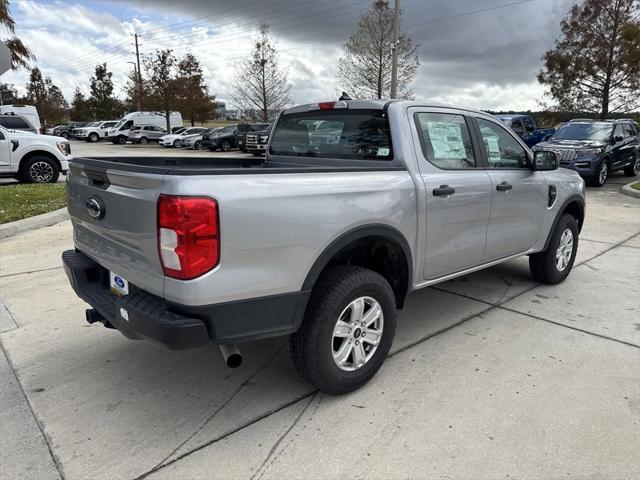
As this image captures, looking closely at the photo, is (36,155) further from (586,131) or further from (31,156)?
(586,131)

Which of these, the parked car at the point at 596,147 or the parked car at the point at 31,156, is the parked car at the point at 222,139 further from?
the parked car at the point at 596,147

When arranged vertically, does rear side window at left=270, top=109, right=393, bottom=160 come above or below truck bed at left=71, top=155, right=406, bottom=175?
above

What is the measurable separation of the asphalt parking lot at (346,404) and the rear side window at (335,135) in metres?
1.48

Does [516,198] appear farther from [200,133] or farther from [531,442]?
[200,133]

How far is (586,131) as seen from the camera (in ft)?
45.8

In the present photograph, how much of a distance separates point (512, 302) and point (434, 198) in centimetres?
183

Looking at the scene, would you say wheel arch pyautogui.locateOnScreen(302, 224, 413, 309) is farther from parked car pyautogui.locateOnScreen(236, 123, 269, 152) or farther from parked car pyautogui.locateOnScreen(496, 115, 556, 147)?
parked car pyautogui.locateOnScreen(236, 123, 269, 152)

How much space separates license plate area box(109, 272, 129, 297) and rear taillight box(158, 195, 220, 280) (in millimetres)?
557

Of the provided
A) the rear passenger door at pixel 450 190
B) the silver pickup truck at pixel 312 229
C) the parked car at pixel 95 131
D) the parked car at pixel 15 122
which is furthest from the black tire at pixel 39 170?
the parked car at pixel 95 131

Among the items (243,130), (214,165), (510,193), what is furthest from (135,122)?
(510,193)

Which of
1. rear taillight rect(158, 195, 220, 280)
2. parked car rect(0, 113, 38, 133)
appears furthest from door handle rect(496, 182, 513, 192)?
parked car rect(0, 113, 38, 133)

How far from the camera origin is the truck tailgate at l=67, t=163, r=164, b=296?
2.31 metres

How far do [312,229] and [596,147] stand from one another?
13.0m

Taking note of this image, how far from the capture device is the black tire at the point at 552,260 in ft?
15.9
